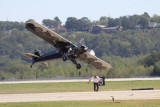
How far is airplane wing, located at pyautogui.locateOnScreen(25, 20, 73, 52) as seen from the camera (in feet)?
141

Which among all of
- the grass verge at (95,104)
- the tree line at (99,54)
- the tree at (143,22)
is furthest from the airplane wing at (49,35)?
the tree at (143,22)

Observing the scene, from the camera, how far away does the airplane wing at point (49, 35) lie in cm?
4303

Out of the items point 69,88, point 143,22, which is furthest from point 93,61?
point 143,22

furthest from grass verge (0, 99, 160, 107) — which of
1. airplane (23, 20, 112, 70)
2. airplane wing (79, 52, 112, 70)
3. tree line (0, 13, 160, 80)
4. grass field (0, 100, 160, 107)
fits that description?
tree line (0, 13, 160, 80)

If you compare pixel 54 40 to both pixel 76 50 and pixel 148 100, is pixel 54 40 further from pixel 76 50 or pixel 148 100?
pixel 148 100

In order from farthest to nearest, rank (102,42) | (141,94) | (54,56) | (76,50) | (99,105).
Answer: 1. (102,42)
2. (54,56)
3. (76,50)
4. (141,94)
5. (99,105)

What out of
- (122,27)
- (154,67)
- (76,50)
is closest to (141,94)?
(76,50)

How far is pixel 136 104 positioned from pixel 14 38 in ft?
362

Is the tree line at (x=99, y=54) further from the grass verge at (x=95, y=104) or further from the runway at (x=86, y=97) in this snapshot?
the grass verge at (x=95, y=104)

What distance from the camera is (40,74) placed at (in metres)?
78.3

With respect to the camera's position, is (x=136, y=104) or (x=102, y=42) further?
(x=102, y=42)

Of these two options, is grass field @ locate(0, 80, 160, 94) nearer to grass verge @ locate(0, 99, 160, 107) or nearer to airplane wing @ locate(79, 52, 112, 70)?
airplane wing @ locate(79, 52, 112, 70)

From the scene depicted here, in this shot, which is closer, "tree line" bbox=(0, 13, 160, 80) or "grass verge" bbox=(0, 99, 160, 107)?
"grass verge" bbox=(0, 99, 160, 107)

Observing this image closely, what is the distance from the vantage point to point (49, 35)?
145ft
